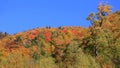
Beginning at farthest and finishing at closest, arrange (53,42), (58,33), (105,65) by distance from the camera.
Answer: (58,33) → (53,42) → (105,65)

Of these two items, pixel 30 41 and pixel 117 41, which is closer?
pixel 117 41

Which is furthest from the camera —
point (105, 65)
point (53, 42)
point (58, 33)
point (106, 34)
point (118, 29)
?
point (58, 33)

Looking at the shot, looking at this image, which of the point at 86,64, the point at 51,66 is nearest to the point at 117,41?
the point at 86,64

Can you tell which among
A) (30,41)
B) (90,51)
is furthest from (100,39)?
(30,41)

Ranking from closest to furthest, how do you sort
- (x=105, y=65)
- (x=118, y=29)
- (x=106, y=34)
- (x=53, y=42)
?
1. (x=105, y=65)
2. (x=106, y=34)
3. (x=118, y=29)
4. (x=53, y=42)

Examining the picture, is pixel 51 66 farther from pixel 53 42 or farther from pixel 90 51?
pixel 53 42

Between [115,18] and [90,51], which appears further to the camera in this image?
[115,18]

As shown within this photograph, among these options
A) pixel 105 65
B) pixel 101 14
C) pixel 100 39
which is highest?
pixel 101 14

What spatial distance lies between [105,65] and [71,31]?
102ft

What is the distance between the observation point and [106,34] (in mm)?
73562

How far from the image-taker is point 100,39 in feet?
233

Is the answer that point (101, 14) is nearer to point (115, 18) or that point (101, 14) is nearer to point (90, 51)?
point (90, 51)

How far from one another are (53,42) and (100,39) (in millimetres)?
16728

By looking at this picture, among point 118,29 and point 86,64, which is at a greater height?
point 118,29
